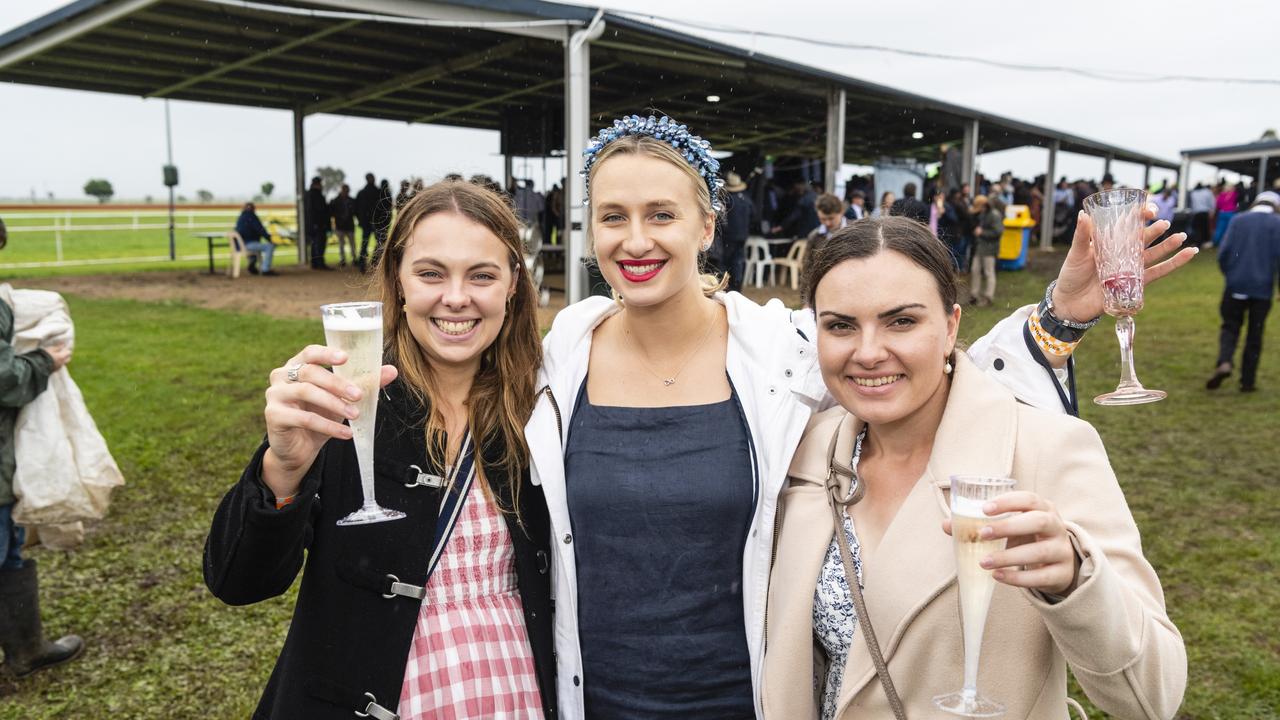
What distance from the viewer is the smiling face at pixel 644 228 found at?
218cm

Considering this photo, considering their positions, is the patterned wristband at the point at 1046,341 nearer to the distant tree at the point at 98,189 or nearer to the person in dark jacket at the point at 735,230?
the person in dark jacket at the point at 735,230

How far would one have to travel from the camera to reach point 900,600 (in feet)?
5.45

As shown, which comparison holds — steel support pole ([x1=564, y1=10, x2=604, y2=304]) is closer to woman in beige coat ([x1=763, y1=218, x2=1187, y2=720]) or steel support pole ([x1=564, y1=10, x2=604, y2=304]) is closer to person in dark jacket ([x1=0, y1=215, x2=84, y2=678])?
person in dark jacket ([x1=0, y1=215, x2=84, y2=678])

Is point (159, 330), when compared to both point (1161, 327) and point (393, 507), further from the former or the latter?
point (1161, 327)

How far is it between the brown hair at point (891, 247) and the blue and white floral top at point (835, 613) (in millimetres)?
444

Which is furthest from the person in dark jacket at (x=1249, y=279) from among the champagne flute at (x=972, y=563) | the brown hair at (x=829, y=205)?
the champagne flute at (x=972, y=563)

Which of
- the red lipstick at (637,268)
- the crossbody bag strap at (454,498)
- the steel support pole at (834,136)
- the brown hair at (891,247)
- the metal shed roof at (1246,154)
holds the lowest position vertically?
the crossbody bag strap at (454,498)

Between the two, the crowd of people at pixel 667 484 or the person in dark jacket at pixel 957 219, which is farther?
the person in dark jacket at pixel 957 219

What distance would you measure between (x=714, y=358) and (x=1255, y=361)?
883 centimetres

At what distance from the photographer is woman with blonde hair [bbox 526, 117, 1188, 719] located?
1.96 meters

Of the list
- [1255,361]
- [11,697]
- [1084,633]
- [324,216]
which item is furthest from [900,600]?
[324,216]

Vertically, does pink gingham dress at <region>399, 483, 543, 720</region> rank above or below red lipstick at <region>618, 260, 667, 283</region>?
below

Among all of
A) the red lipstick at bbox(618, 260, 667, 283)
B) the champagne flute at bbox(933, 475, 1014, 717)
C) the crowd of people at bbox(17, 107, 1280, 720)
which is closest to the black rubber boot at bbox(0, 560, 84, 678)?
the crowd of people at bbox(17, 107, 1280, 720)

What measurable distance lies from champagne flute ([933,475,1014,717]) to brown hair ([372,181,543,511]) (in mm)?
985
